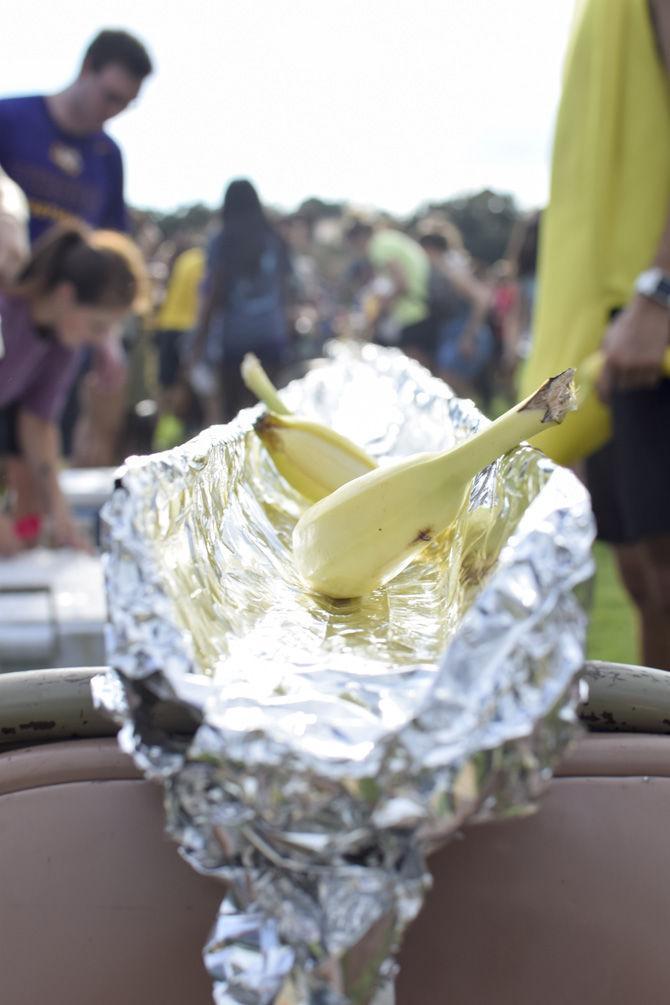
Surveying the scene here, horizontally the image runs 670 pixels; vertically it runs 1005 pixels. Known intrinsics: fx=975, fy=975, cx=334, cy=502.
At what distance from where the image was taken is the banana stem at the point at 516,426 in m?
0.49

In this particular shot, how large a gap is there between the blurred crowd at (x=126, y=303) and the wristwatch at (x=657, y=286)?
104 centimetres

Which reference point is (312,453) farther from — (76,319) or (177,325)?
(177,325)

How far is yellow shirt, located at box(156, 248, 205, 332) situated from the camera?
15.8 ft

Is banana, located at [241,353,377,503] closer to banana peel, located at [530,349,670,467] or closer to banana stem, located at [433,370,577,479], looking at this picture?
banana stem, located at [433,370,577,479]

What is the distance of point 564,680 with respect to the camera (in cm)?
35

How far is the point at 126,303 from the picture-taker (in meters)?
2.22

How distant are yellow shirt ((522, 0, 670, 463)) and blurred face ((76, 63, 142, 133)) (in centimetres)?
142

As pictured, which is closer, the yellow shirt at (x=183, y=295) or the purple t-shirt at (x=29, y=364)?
the purple t-shirt at (x=29, y=364)

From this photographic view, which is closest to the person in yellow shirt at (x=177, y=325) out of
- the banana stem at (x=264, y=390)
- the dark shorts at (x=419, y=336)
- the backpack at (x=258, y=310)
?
the backpack at (x=258, y=310)

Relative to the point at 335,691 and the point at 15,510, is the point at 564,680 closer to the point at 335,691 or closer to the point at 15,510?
the point at 335,691

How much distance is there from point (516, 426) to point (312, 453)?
242 mm

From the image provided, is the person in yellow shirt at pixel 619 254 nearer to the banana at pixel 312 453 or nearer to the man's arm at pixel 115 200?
the banana at pixel 312 453

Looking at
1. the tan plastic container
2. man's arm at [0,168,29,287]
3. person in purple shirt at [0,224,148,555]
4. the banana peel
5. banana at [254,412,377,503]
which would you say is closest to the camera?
the tan plastic container

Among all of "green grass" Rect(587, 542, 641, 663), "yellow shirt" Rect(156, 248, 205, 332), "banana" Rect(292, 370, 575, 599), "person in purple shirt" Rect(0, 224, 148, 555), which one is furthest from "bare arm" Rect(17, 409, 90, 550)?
"yellow shirt" Rect(156, 248, 205, 332)
